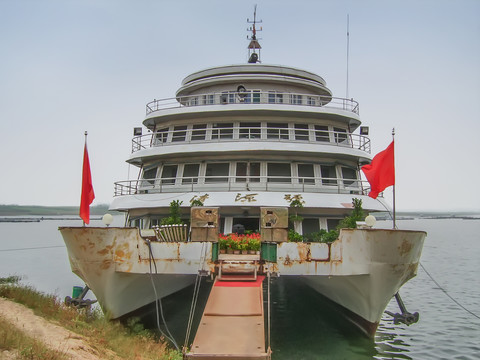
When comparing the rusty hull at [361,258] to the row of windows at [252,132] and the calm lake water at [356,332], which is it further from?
the row of windows at [252,132]

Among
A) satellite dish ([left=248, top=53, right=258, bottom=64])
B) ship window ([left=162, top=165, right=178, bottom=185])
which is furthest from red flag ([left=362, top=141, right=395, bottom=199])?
satellite dish ([left=248, top=53, right=258, bottom=64])

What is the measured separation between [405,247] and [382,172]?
2.55 metres

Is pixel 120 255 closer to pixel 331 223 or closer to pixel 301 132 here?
pixel 331 223

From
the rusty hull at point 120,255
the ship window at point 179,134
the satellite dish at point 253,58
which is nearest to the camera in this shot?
the rusty hull at point 120,255

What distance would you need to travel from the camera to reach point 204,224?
12188 mm

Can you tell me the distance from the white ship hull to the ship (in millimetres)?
30

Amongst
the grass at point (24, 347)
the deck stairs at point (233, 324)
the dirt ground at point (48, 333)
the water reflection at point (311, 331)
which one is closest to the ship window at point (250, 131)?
the water reflection at point (311, 331)

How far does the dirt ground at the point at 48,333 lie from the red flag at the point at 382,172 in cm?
879

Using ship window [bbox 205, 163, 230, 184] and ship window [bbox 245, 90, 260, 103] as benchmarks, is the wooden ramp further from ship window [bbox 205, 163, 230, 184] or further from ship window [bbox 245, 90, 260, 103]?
ship window [bbox 245, 90, 260, 103]

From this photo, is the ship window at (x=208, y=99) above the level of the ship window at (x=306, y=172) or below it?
above

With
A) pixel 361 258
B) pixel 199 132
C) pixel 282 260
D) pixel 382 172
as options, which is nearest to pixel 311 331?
pixel 361 258

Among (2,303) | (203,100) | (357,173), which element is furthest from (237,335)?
(203,100)

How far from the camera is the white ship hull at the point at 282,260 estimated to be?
12523mm

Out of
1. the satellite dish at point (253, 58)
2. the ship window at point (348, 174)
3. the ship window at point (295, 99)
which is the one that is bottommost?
the ship window at point (348, 174)
